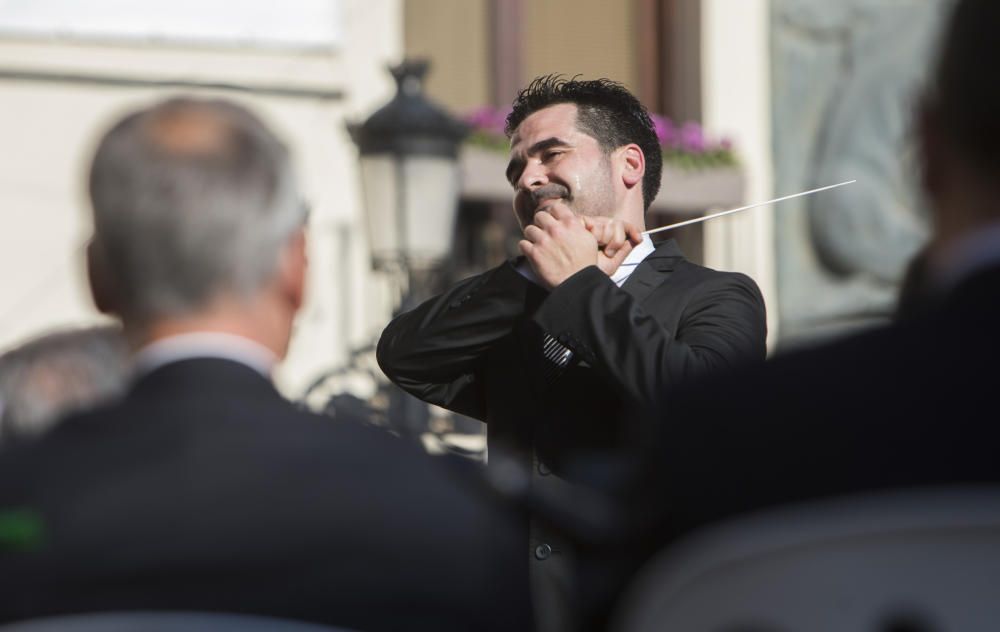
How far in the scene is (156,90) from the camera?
8.55 metres

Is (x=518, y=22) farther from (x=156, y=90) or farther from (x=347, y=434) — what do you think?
(x=347, y=434)

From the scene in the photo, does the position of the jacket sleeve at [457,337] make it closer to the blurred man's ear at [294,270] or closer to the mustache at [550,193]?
the mustache at [550,193]

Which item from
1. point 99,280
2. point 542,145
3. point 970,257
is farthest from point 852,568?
point 542,145

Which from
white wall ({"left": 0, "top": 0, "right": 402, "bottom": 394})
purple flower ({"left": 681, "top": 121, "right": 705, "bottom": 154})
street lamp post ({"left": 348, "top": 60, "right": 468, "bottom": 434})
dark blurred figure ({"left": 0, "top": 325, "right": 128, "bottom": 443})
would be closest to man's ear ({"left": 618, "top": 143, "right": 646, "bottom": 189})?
dark blurred figure ({"left": 0, "top": 325, "right": 128, "bottom": 443})

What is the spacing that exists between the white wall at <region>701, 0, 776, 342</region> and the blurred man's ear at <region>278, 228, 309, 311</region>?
26.7ft

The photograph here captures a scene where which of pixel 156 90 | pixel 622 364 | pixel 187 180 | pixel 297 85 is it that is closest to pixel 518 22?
pixel 297 85

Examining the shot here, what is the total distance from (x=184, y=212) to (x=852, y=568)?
694 mm

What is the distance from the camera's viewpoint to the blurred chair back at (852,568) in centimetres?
135

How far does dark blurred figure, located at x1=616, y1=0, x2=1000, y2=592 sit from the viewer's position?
1.38 metres

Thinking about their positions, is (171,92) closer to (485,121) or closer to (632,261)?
(485,121)

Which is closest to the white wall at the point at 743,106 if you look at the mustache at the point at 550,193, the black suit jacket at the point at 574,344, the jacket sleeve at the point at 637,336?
the black suit jacket at the point at 574,344

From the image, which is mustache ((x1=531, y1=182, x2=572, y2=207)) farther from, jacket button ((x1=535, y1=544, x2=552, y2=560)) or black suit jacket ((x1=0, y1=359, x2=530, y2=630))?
black suit jacket ((x1=0, y1=359, x2=530, y2=630))

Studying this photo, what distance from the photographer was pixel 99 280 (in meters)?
1.72

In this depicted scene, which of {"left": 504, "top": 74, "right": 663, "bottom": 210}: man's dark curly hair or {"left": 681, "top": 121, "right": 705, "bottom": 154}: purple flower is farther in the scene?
{"left": 681, "top": 121, "right": 705, "bottom": 154}: purple flower
